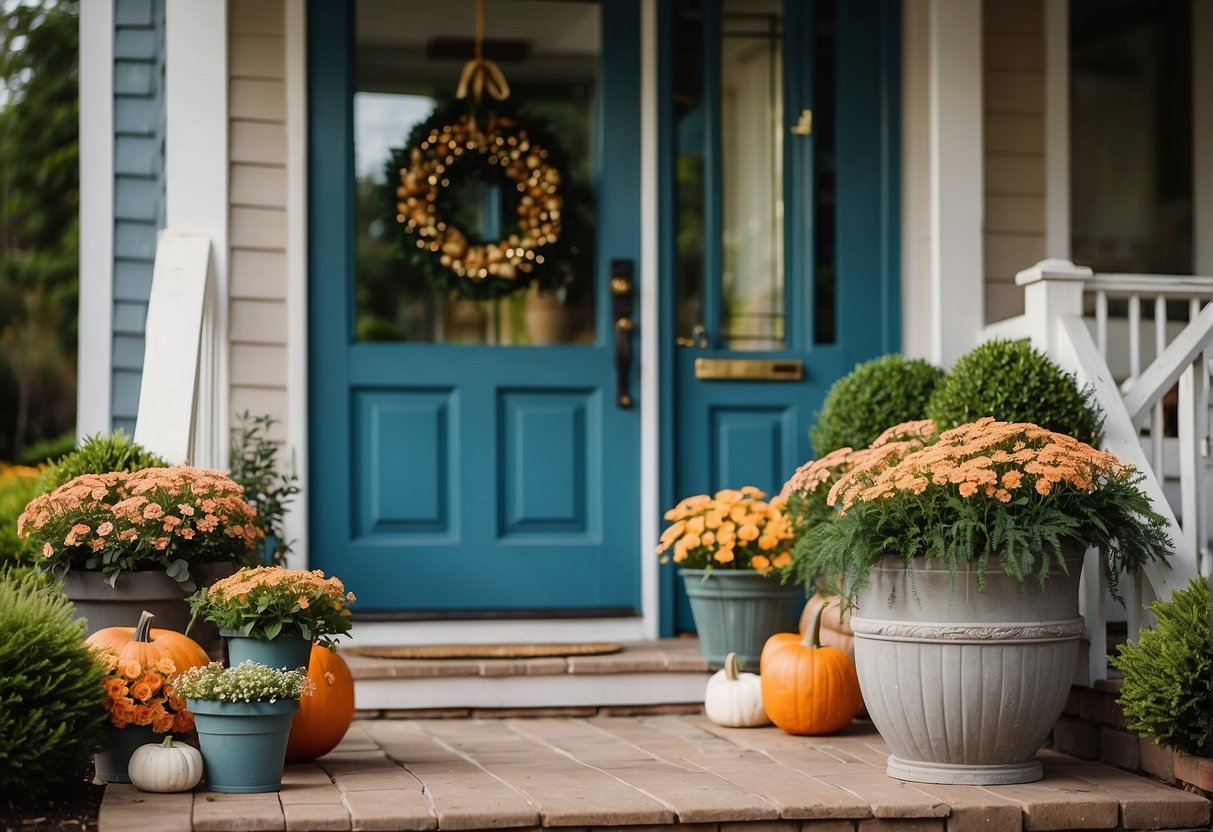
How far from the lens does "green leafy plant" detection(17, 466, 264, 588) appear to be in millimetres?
3395

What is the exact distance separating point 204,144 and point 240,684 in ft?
6.56

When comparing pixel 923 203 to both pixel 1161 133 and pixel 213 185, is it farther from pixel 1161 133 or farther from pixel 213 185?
pixel 213 185

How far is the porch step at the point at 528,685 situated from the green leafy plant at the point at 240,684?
3.46 ft

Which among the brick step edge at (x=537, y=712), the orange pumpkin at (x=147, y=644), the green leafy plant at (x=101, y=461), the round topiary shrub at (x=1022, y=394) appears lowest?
the brick step edge at (x=537, y=712)

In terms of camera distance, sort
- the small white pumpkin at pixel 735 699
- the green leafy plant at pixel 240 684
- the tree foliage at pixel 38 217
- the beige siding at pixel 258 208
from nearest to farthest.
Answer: the green leafy plant at pixel 240 684
the small white pumpkin at pixel 735 699
the beige siding at pixel 258 208
the tree foliage at pixel 38 217

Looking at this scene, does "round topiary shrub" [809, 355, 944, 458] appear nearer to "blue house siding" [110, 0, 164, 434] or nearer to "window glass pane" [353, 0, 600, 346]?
"window glass pane" [353, 0, 600, 346]

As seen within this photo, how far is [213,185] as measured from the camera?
436cm

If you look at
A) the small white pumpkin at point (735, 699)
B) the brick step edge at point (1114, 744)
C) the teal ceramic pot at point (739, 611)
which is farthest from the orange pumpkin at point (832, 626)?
the brick step edge at point (1114, 744)

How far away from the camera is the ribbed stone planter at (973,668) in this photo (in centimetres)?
314

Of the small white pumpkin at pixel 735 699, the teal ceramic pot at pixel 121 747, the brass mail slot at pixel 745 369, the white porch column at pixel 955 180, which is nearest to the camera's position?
the teal ceramic pot at pixel 121 747

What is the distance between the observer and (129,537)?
339 centimetres

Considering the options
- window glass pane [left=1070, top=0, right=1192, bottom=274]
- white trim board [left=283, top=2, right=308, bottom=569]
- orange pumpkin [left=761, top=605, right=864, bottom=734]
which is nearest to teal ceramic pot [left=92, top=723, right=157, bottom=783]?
A: white trim board [left=283, top=2, right=308, bottom=569]

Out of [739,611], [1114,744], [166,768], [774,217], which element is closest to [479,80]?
[774,217]

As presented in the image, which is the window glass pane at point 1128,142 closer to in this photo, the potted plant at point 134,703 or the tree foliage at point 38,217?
the potted plant at point 134,703
